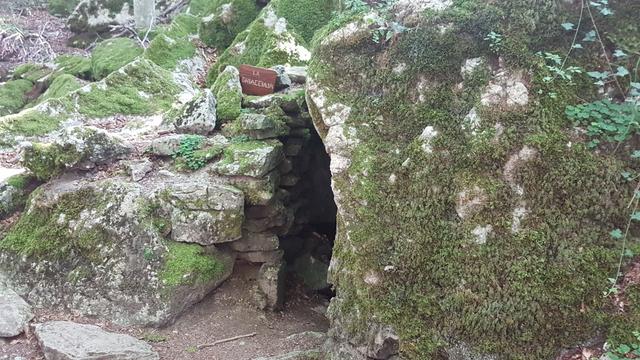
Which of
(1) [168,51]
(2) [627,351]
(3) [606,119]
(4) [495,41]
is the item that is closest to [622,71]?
(3) [606,119]

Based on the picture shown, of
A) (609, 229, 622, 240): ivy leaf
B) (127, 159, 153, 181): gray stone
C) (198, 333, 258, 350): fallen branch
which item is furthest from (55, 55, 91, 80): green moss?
(609, 229, 622, 240): ivy leaf

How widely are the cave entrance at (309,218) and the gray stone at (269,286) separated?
629 mm

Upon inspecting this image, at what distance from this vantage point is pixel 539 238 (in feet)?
13.5

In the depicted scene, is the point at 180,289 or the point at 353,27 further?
the point at 180,289

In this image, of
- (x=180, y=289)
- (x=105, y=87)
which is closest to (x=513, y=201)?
(x=180, y=289)

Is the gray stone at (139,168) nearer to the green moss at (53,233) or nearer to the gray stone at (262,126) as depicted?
the green moss at (53,233)

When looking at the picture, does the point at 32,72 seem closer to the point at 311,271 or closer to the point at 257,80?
the point at 257,80

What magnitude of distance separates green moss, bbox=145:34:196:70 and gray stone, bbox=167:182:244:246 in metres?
6.00

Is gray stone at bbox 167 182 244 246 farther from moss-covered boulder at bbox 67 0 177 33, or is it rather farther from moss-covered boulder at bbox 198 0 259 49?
moss-covered boulder at bbox 67 0 177 33

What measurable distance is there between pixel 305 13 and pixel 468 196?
23.6 ft

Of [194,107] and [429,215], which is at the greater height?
[194,107]

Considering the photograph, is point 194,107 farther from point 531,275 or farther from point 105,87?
point 531,275

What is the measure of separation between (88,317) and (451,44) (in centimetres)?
521

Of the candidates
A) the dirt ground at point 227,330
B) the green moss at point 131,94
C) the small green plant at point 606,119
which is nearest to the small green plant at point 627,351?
the small green plant at point 606,119
